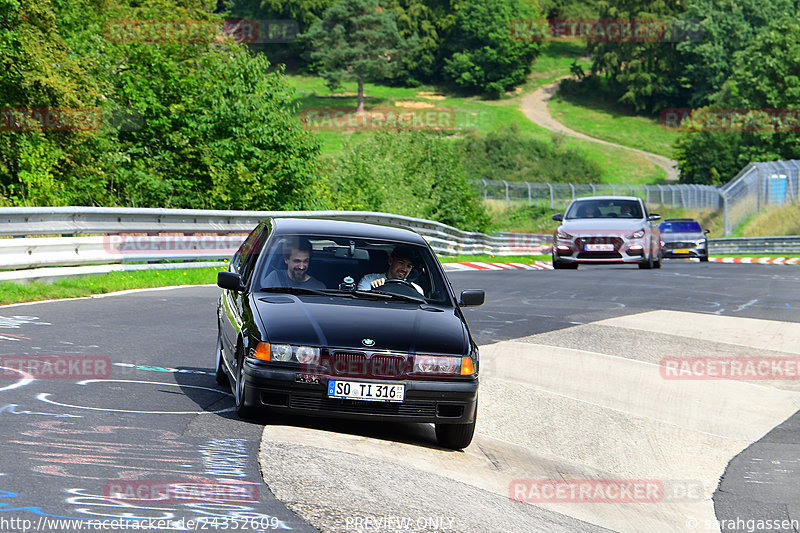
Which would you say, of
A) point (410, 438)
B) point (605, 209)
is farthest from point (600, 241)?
point (410, 438)

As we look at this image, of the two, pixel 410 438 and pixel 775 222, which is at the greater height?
pixel 410 438

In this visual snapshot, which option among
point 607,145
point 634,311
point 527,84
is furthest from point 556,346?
point 527,84

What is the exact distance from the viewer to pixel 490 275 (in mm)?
22703

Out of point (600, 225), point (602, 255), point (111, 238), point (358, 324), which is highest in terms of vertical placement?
point (358, 324)

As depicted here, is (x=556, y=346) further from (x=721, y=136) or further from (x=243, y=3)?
(x=243, y=3)

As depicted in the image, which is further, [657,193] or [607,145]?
[607,145]

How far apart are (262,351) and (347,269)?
1449mm

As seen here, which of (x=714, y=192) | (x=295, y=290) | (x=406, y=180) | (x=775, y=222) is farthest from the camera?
(x=714, y=192)

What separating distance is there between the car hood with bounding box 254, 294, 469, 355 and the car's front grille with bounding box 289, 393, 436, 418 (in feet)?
1.11

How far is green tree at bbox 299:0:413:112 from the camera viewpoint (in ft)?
423

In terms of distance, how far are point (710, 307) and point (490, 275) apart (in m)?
7.02

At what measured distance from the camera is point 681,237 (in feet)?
118

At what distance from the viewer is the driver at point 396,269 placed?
8.10 meters

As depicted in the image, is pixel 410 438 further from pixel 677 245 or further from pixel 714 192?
pixel 714 192
